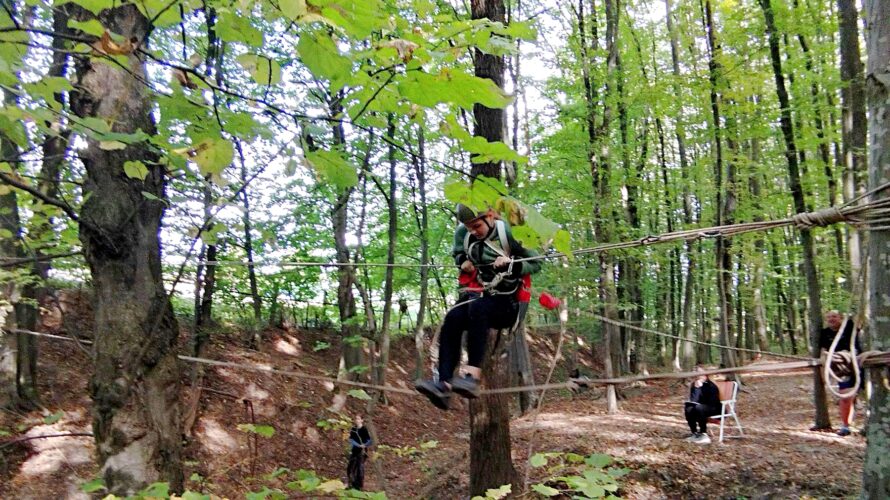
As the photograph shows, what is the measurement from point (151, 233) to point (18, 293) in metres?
5.58

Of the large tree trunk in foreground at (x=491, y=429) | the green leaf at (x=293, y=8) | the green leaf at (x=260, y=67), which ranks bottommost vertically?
the large tree trunk in foreground at (x=491, y=429)

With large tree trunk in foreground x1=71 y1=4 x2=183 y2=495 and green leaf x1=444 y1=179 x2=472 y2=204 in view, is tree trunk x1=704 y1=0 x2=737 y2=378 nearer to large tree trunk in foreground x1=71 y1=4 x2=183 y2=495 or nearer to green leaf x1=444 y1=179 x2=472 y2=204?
green leaf x1=444 y1=179 x2=472 y2=204

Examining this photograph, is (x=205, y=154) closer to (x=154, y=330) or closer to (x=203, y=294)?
(x=154, y=330)

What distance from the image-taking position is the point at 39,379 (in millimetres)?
8148

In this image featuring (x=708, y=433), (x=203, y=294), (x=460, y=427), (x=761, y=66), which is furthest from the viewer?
(x=460, y=427)

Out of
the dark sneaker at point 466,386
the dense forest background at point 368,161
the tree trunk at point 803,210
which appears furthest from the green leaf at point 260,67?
the tree trunk at point 803,210

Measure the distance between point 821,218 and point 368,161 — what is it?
A: 26.0 feet

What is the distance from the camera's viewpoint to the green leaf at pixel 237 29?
64.0 inches

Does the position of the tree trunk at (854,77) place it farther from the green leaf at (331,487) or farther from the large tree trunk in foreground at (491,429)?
the green leaf at (331,487)

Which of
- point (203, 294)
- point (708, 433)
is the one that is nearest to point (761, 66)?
point (708, 433)

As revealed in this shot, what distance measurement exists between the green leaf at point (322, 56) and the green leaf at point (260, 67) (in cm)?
16

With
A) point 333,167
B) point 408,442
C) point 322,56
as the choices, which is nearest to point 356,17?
point 322,56

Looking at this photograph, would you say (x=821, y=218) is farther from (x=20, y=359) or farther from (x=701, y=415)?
(x=20, y=359)

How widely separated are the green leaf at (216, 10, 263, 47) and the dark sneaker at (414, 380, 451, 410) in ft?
6.15
